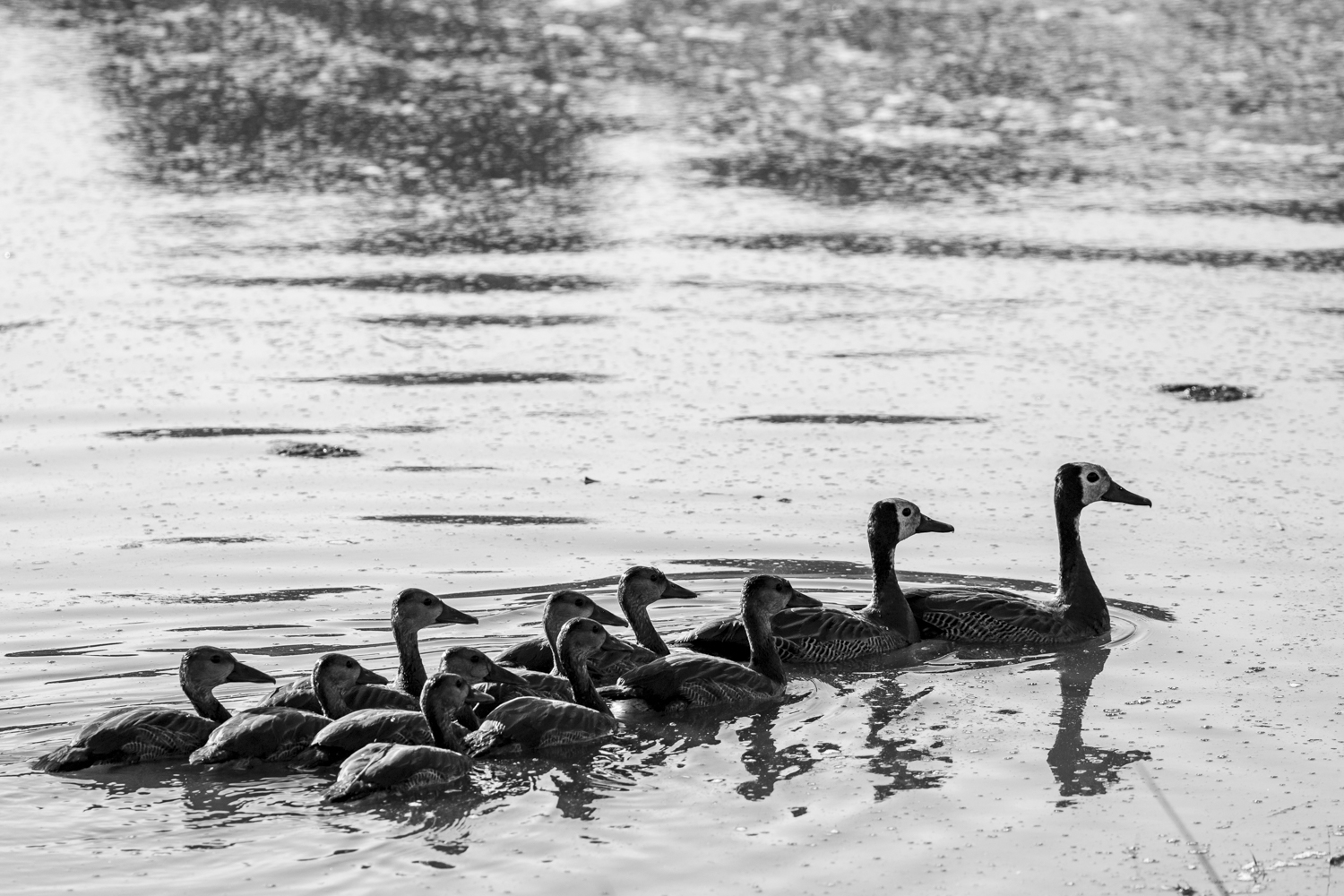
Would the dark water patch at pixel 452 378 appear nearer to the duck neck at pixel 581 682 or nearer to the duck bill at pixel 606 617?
the duck bill at pixel 606 617

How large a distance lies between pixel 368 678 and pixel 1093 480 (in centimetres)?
331

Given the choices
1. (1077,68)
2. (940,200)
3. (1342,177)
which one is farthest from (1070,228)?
(1077,68)

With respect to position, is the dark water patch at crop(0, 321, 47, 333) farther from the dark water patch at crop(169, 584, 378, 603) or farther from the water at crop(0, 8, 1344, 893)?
the dark water patch at crop(169, 584, 378, 603)

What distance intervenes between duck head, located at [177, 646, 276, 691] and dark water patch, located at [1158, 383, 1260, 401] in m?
5.97

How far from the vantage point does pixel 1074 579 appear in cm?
832

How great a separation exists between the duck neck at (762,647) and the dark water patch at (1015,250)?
665cm

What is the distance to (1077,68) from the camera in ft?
65.2

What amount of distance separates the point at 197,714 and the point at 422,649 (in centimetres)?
134

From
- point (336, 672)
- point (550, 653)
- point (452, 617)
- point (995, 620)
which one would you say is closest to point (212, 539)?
point (452, 617)

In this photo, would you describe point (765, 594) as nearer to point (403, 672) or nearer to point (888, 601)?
point (888, 601)

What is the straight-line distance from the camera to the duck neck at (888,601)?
8172 millimetres

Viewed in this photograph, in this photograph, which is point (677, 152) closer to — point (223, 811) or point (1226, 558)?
point (1226, 558)

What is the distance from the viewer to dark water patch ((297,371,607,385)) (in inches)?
443

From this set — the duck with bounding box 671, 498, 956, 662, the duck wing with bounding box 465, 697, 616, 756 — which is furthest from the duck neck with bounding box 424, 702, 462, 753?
the duck with bounding box 671, 498, 956, 662
